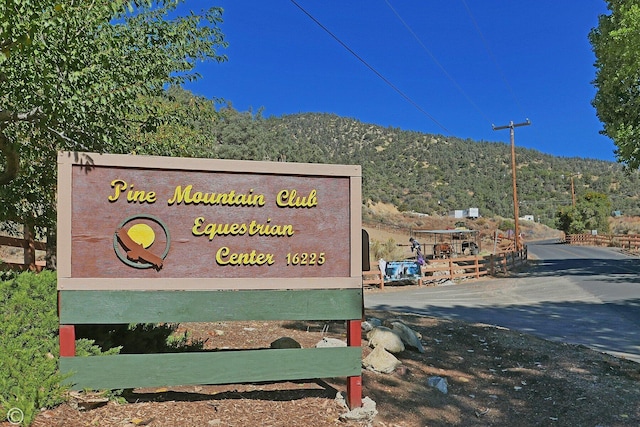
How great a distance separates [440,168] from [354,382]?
104 m

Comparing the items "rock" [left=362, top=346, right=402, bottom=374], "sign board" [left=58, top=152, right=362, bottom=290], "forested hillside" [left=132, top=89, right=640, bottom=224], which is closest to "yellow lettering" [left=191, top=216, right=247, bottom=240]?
"sign board" [left=58, top=152, right=362, bottom=290]

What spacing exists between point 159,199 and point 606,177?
127073 mm

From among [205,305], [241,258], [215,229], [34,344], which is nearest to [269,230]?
[241,258]

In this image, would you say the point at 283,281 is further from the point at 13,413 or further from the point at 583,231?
the point at 583,231

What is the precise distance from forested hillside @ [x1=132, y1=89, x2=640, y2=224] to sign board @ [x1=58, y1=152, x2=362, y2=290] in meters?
54.0

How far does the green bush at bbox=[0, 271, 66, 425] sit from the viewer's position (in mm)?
3631

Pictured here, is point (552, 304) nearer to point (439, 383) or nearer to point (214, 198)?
point (439, 383)

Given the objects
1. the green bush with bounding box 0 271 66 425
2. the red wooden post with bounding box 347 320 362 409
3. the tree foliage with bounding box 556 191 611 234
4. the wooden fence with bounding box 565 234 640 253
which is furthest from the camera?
the tree foliage with bounding box 556 191 611 234

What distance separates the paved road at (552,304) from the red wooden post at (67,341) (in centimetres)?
777

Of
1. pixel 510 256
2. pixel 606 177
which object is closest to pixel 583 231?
pixel 510 256

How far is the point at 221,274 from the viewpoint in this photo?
4.55m

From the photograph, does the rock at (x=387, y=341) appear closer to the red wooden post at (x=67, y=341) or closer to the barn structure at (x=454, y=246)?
the red wooden post at (x=67, y=341)

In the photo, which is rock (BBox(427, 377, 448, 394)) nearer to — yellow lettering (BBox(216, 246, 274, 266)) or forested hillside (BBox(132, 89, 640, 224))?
yellow lettering (BBox(216, 246, 274, 266))

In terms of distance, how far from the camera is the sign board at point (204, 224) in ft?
14.1
